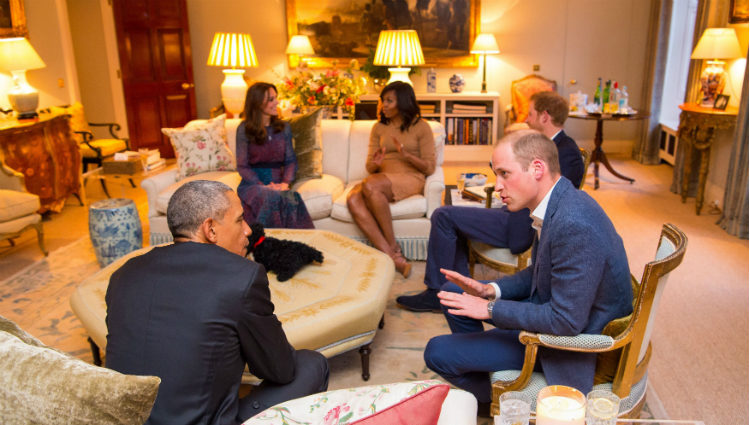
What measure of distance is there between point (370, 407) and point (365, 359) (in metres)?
1.55

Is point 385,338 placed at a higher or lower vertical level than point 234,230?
lower

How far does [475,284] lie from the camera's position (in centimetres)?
228

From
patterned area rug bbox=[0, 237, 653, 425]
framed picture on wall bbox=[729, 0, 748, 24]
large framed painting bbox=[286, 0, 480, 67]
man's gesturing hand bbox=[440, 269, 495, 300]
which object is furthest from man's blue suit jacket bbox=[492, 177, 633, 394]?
large framed painting bbox=[286, 0, 480, 67]

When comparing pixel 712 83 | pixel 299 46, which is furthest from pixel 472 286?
pixel 299 46

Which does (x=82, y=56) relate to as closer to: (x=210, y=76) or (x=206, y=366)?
(x=210, y=76)

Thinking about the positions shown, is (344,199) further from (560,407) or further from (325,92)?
(560,407)

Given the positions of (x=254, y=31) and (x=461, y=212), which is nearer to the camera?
(x=461, y=212)

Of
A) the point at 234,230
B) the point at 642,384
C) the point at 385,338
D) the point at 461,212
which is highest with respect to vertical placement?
the point at 234,230

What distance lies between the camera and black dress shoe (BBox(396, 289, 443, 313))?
11.5 ft

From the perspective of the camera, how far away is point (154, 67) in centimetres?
786

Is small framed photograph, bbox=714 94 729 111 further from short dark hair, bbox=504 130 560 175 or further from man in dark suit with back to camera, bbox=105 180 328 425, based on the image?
man in dark suit with back to camera, bbox=105 180 328 425

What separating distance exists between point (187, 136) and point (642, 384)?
12.0 feet

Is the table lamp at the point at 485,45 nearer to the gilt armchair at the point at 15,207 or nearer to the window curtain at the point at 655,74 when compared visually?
the window curtain at the point at 655,74

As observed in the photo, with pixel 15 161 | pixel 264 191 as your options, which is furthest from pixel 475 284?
pixel 15 161
